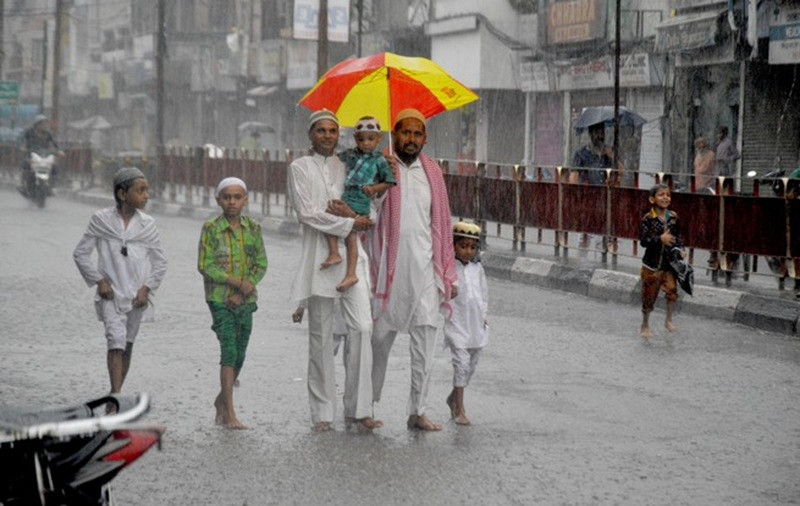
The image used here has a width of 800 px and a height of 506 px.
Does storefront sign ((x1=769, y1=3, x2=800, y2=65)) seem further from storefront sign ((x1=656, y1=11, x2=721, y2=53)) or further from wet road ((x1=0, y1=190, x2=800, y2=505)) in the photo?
wet road ((x1=0, y1=190, x2=800, y2=505))

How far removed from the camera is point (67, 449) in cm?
389

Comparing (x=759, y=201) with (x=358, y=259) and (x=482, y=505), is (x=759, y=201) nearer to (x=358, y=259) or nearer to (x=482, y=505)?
(x=358, y=259)

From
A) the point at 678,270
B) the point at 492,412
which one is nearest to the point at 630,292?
the point at 678,270

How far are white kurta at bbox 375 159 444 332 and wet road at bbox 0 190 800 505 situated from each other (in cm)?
61

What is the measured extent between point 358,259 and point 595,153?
45.0ft

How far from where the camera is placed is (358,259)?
25.9ft

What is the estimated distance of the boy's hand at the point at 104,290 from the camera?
27.2 feet

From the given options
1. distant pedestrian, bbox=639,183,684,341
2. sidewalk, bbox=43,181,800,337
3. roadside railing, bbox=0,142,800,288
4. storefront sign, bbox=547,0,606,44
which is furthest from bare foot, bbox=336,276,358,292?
storefront sign, bbox=547,0,606,44

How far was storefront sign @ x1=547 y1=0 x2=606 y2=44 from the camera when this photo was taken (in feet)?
110

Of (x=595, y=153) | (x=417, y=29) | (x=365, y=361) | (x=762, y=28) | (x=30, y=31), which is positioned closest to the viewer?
(x=365, y=361)

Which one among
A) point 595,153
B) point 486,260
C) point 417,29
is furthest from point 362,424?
point 417,29

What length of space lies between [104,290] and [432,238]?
178 centimetres

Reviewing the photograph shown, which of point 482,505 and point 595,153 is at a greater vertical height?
point 595,153

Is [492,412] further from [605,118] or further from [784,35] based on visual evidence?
[784,35]
